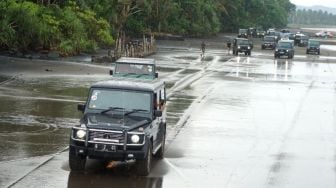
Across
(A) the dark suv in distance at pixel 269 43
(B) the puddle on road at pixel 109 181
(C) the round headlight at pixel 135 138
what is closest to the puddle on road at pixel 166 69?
(B) the puddle on road at pixel 109 181

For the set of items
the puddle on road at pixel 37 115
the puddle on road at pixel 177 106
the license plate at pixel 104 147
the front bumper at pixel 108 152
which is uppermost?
the license plate at pixel 104 147

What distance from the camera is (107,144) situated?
1270cm

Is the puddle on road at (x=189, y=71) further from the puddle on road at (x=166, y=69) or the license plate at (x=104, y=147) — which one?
the license plate at (x=104, y=147)

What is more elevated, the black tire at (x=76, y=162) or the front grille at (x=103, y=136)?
the front grille at (x=103, y=136)

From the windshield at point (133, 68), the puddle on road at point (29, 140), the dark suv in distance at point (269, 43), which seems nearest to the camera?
the puddle on road at point (29, 140)

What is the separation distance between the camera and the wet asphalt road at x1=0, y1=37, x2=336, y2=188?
1340cm

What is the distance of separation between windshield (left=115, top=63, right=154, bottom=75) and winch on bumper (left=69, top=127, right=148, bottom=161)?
41.6 feet

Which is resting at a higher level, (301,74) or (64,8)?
(64,8)

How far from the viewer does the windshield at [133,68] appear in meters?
25.7

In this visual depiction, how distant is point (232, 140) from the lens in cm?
1873

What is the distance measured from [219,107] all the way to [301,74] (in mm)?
20995

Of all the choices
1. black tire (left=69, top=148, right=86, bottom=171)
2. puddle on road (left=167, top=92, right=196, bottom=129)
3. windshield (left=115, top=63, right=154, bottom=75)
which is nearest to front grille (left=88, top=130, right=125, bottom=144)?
black tire (left=69, top=148, right=86, bottom=171)

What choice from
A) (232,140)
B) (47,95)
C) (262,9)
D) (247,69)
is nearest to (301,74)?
(247,69)

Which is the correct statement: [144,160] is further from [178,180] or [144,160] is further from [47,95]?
[47,95]
